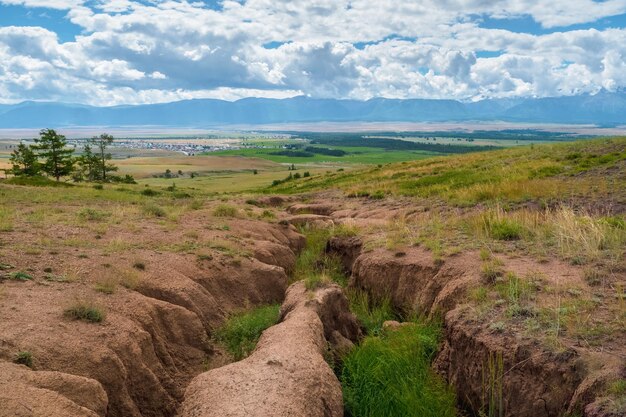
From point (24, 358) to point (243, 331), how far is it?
5256 mm

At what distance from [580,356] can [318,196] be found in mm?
31066

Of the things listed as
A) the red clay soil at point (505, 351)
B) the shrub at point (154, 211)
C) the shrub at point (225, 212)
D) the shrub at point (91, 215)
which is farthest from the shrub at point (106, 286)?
the shrub at point (225, 212)

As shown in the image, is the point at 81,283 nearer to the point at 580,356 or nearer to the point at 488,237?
the point at 580,356

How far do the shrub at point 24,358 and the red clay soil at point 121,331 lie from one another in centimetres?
9

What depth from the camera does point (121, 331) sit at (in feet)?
28.9

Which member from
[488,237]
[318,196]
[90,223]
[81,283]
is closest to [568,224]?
[488,237]

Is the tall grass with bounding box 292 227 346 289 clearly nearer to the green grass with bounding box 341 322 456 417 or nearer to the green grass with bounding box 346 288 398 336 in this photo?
the green grass with bounding box 346 288 398 336

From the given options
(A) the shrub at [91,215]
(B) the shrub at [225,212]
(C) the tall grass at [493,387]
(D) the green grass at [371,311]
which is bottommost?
(D) the green grass at [371,311]

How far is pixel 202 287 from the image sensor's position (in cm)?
1316

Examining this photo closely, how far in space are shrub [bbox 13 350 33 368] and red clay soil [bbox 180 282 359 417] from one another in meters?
2.27

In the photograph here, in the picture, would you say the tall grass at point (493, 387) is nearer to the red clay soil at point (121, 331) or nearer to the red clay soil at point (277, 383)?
the red clay soil at point (277, 383)


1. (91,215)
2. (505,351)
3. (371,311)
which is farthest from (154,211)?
(505,351)

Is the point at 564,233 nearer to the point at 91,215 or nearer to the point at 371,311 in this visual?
the point at 371,311

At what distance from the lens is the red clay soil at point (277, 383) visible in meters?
6.92
